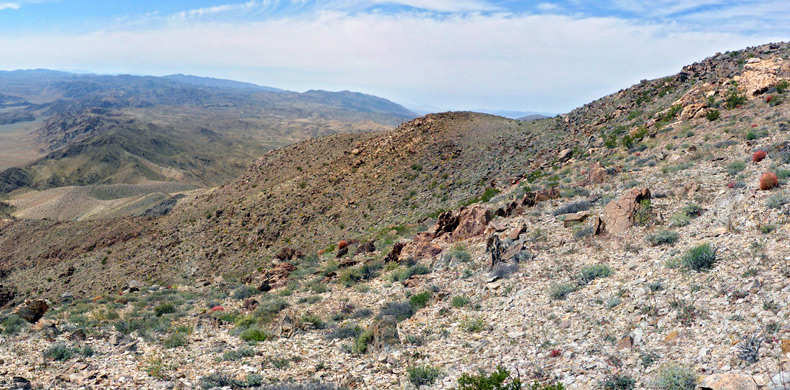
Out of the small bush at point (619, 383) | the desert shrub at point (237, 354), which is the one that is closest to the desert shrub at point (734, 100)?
the small bush at point (619, 383)

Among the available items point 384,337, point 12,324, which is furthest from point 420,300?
point 12,324

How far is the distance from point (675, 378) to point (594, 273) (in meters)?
4.38

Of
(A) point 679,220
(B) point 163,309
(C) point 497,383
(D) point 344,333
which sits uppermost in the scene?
(A) point 679,220

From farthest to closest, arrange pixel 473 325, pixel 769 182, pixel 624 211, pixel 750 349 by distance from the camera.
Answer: pixel 624 211 → pixel 769 182 → pixel 473 325 → pixel 750 349

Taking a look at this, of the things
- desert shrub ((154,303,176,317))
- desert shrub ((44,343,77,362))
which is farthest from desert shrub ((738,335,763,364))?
desert shrub ((154,303,176,317))

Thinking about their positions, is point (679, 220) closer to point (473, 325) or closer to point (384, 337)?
point (473, 325)

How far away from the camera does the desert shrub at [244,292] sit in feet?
53.4

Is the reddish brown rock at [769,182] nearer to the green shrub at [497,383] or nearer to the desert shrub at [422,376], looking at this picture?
the green shrub at [497,383]

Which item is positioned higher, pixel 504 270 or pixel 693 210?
pixel 693 210

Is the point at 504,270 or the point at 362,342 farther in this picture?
the point at 504,270

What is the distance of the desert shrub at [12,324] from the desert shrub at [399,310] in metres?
11.7

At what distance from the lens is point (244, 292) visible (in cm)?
1644

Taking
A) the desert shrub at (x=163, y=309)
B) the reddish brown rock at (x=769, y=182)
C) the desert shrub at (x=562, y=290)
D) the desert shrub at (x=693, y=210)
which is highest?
the reddish brown rock at (x=769, y=182)

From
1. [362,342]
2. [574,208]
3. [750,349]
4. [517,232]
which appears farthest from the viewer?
[574,208]
